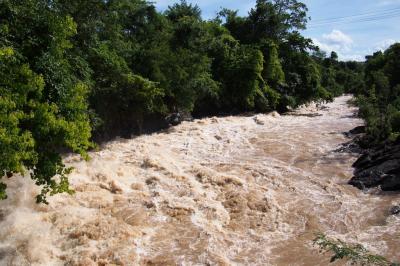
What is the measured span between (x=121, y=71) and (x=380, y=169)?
30.9ft

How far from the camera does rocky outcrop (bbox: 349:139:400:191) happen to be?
1209cm

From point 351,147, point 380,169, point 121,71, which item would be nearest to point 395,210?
point 380,169

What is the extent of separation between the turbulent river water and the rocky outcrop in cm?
35

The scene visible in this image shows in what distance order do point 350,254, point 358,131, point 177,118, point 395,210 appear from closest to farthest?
1. point 350,254
2. point 395,210
3. point 358,131
4. point 177,118

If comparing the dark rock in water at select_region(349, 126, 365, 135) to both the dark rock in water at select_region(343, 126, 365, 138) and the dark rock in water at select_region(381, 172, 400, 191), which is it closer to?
the dark rock in water at select_region(343, 126, 365, 138)

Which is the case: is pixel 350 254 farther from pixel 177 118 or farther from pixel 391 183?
pixel 177 118

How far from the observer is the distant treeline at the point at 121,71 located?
8039 mm

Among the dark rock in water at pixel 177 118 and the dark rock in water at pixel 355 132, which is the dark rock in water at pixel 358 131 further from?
the dark rock in water at pixel 177 118

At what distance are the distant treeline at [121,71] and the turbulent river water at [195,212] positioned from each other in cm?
99

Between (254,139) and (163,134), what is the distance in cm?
392

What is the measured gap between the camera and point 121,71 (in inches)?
647

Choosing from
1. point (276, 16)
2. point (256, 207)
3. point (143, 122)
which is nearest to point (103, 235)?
point (256, 207)

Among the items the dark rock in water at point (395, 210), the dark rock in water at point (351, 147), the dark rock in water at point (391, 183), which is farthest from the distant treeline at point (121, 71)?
the dark rock in water at point (395, 210)

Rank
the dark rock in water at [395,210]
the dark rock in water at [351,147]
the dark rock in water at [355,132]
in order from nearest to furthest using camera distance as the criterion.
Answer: the dark rock in water at [395,210] < the dark rock in water at [351,147] < the dark rock in water at [355,132]
